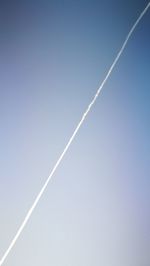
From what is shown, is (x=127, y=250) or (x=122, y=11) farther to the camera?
(x=122, y=11)

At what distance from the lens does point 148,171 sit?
100cm

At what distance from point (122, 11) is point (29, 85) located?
0.41m

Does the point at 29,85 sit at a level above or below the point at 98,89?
above

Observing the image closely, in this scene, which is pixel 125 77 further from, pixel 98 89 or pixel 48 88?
pixel 48 88

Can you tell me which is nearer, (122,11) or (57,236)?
(57,236)

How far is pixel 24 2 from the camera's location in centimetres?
99

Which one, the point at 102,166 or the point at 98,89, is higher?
the point at 98,89

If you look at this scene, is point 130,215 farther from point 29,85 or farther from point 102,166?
point 29,85

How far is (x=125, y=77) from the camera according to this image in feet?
3.34

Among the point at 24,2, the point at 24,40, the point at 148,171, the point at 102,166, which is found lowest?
the point at 148,171

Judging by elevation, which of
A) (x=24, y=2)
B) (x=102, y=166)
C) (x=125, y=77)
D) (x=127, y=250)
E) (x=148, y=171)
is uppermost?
(x=24, y=2)

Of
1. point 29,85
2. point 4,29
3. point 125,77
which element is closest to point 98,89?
point 125,77

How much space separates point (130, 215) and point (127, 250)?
103 mm

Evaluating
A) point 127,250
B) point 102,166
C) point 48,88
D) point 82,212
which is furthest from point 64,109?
point 127,250
